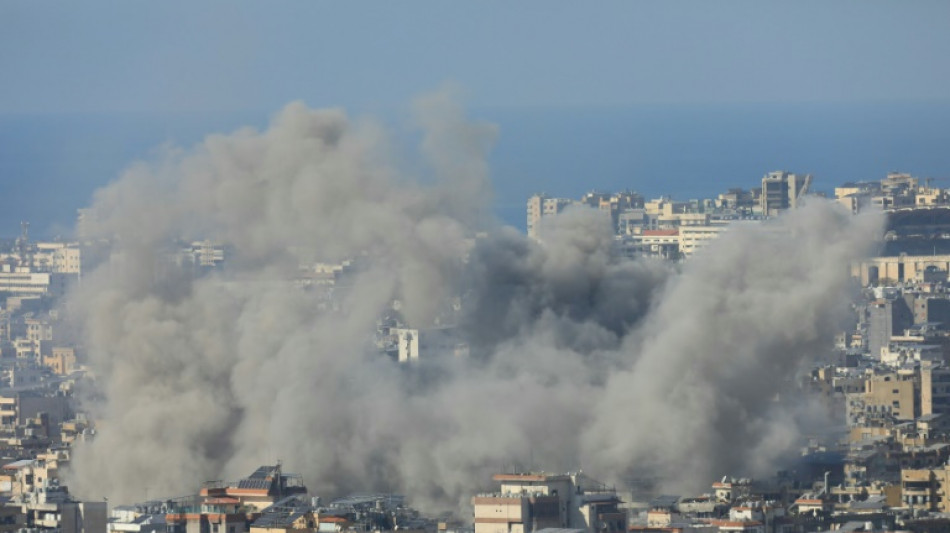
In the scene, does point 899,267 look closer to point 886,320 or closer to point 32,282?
point 886,320

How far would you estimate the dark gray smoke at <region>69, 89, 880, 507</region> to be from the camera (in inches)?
2055

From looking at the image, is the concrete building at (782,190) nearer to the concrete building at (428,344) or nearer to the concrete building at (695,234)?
the concrete building at (695,234)

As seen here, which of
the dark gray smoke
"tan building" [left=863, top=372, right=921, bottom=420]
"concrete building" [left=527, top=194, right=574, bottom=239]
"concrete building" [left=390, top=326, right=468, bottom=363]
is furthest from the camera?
"concrete building" [left=527, top=194, right=574, bottom=239]

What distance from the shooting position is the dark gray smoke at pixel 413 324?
171 feet

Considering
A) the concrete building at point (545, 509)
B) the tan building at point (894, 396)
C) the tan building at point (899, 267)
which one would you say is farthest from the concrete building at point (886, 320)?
the concrete building at point (545, 509)

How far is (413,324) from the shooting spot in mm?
62656

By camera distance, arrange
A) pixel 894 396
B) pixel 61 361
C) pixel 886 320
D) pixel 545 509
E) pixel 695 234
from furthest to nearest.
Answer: pixel 695 234, pixel 61 361, pixel 886 320, pixel 894 396, pixel 545 509

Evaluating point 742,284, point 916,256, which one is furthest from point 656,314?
point 916,256

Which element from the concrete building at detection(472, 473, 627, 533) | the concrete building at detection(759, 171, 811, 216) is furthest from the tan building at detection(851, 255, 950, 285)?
the concrete building at detection(472, 473, 627, 533)

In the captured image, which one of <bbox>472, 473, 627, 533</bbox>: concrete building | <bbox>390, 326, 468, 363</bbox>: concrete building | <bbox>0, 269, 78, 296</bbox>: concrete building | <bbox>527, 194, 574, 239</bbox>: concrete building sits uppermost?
<bbox>527, 194, 574, 239</bbox>: concrete building

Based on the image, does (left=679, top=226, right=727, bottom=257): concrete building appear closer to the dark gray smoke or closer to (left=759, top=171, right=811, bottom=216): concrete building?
(left=759, top=171, right=811, bottom=216): concrete building

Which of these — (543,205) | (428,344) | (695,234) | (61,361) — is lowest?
(428,344)

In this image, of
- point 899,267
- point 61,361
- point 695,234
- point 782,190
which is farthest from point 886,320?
point 782,190

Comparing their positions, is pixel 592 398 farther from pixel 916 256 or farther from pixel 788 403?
pixel 916 256
